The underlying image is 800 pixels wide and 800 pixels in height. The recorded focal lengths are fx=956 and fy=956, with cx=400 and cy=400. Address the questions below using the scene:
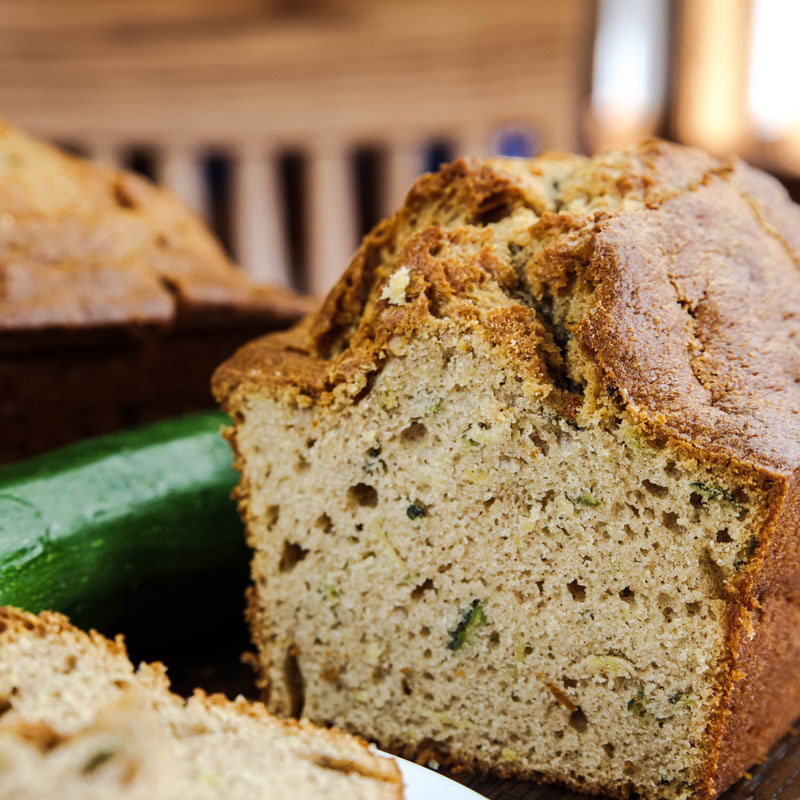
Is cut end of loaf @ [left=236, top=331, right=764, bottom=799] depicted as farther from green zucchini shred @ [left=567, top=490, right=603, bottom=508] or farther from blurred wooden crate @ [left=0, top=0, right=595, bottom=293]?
blurred wooden crate @ [left=0, top=0, right=595, bottom=293]

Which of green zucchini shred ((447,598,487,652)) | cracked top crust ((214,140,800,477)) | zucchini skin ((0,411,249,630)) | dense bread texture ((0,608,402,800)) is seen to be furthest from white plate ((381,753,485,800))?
zucchini skin ((0,411,249,630))

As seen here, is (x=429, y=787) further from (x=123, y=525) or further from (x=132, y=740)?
(x=123, y=525)

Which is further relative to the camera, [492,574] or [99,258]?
[99,258]

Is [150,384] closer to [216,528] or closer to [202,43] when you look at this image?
[216,528]

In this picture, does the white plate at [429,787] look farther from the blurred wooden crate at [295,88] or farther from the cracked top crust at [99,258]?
the blurred wooden crate at [295,88]

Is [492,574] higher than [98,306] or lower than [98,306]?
lower

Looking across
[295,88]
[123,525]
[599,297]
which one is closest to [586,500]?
[599,297]
